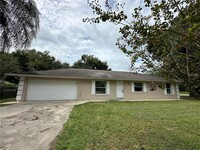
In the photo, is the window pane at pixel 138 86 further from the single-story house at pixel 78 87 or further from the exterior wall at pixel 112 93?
the exterior wall at pixel 112 93

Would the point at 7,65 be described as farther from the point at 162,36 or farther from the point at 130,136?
the point at 162,36

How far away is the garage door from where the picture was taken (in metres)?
12.7

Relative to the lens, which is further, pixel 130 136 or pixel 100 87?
pixel 100 87

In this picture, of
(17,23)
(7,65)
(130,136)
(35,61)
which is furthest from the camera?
(35,61)

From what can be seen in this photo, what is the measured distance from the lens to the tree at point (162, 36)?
2.22m

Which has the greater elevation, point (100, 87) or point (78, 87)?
point (100, 87)

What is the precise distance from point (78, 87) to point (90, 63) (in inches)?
980

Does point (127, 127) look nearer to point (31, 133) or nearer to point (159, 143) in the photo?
point (159, 143)

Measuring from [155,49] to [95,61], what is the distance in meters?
35.6

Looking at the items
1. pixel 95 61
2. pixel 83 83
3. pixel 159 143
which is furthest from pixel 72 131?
pixel 95 61

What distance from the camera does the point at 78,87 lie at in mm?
13852

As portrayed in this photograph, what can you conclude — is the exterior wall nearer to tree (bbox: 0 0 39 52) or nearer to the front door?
the front door

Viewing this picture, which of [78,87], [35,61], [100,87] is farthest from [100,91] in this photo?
[35,61]

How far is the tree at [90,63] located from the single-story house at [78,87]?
23209 mm
